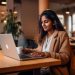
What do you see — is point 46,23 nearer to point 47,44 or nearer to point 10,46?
point 47,44

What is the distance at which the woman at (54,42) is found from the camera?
69.9 inches

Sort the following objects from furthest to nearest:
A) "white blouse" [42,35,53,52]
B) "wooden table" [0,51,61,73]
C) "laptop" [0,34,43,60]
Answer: "white blouse" [42,35,53,52], "laptop" [0,34,43,60], "wooden table" [0,51,61,73]

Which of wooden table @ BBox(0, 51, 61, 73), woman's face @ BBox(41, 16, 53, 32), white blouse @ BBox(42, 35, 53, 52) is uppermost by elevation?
woman's face @ BBox(41, 16, 53, 32)

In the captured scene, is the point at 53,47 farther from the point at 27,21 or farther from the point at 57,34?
the point at 27,21

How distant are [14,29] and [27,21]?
3673mm

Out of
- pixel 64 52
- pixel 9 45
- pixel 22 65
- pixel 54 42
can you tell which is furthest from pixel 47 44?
pixel 22 65

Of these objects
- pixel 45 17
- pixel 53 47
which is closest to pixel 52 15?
pixel 45 17

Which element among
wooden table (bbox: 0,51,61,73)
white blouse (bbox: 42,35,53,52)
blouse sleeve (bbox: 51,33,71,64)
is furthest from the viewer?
white blouse (bbox: 42,35,53,52)

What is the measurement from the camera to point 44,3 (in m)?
6.14

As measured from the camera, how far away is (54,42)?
1.94 metres

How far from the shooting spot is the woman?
1.78 metres

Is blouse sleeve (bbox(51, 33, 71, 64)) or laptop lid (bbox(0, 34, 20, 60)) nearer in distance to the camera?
laptop lid (bbox(0, 34, 20, 60))

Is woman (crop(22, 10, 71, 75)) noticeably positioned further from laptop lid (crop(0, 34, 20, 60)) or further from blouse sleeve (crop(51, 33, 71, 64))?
laptop lid (crop(0, 34, 20, 60))

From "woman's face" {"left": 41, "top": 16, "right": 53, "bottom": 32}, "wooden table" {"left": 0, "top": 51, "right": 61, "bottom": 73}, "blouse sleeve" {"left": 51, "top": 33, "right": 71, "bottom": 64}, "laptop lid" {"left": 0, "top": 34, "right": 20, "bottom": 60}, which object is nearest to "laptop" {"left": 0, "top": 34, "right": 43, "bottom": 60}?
"laptop lid" {"left": 0, "top": 34, "right": 20, "bottom": 60}
